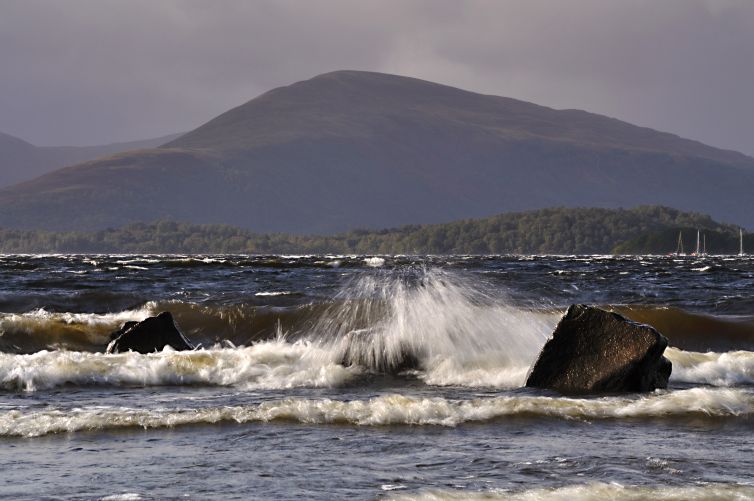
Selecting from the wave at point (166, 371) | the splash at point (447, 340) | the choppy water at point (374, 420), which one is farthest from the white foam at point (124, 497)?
the splash at point (447, 340)

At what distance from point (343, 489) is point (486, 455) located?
229 centimetres

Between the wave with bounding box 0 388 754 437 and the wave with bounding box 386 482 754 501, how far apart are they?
390 cm

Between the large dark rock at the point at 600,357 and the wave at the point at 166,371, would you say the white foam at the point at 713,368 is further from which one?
the wave at the point at 166,371

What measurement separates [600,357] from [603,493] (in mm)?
7083

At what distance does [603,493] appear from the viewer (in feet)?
33.7

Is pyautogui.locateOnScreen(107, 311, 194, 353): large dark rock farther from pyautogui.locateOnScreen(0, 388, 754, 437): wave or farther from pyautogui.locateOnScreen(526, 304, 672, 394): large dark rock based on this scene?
pyautogui.locateOnScreen(526, 304, 672, 394): large dark rock

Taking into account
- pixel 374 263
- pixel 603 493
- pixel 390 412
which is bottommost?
pixel 603 493

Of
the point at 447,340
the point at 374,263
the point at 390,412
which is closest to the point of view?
the point at 390,412

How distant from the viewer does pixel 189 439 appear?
13.3 meters

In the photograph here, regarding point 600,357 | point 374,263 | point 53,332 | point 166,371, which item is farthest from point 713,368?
point 374,263

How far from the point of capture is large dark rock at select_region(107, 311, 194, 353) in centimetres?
2177

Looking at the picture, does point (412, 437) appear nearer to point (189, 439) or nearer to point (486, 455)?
point (486, 455)

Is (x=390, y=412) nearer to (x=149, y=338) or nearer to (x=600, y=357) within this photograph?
(x=600, y=357)

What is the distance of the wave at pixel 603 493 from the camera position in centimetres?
1013
